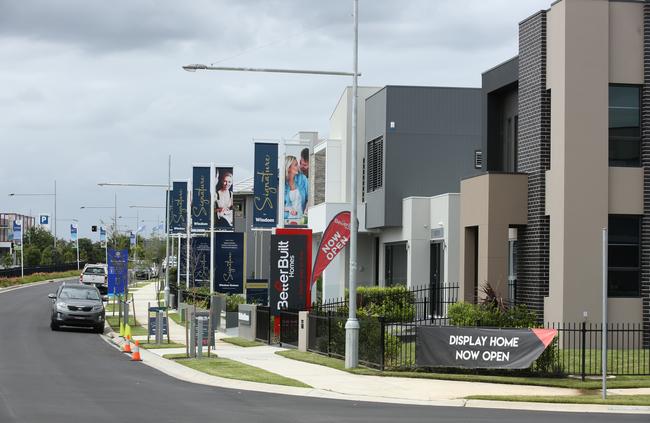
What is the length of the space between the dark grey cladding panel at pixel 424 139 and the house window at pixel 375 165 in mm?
873

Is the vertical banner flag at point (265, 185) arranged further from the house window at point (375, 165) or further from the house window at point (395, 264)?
the house window at point (395, 264)

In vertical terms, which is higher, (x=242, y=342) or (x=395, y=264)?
(x=395, y=264)

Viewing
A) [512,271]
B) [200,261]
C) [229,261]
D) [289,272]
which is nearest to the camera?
[512,271]

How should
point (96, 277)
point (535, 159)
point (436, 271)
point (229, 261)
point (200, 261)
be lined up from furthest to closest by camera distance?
point (96, 277)
point (200, 261)
point (229, 261)
point (436, 271)
point (535, 159)

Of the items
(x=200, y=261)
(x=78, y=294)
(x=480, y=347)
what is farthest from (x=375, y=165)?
(x=480, y=347)

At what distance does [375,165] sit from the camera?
44.3 metres

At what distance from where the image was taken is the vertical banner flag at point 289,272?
107ft

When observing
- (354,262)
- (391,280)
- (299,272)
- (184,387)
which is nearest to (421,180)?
(391,280)

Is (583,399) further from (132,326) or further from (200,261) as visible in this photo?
(200,261)

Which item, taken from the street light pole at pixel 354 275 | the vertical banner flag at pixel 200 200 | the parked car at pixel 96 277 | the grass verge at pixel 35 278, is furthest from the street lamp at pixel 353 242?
the grass verge at pixel 35 278

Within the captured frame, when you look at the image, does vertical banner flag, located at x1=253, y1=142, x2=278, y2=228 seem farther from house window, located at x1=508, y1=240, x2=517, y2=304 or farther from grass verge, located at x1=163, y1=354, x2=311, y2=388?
grass verge, located at x1=163, y1=354, x2=311, y2=388

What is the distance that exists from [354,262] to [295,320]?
743 cm

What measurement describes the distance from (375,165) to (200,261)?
1689 cm

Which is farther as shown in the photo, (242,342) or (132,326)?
(132,326)
